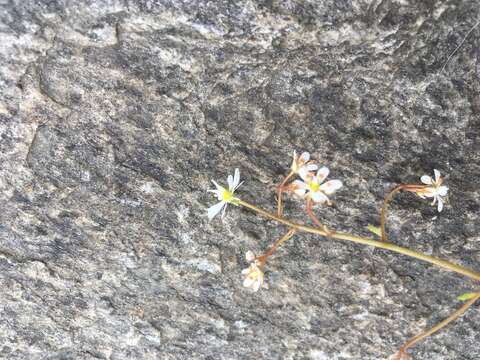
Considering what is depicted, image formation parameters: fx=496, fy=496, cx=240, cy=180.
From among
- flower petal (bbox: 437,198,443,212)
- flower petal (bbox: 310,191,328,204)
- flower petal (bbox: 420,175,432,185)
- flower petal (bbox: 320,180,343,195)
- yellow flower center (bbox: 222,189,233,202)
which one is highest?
flower petal (bbox: 420,175,432,185)

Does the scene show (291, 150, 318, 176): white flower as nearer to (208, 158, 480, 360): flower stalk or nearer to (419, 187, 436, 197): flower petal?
(208, 158, 480, 360): flower stalk

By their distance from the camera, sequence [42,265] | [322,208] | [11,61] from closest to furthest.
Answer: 1. [11,61]
2. [322,208]
3. [42,265]

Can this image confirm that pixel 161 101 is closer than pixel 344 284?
Yes

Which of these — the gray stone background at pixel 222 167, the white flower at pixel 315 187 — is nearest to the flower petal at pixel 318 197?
the white flower at pixel 315 187

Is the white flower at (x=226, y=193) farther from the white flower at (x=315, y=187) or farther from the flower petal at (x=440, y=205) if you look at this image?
the flower petal at (x=440, y=205)

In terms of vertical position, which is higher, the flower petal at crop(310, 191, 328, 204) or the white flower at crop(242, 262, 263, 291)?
the flower petal at crop(310, 191, 328, 204)

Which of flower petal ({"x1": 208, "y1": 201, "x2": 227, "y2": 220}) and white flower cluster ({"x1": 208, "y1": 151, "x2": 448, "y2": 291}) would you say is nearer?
white flower cluster ({"x1": 208, "y1": 151, "x2": 448, "y2": 291})

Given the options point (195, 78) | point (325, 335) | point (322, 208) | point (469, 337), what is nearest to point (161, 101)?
point (195, 78)

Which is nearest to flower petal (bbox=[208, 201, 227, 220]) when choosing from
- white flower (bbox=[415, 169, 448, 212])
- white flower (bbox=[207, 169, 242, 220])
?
white flower (bbox=[207, 169, 242, 220])

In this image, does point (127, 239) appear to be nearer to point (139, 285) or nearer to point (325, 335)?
point (139, 285)

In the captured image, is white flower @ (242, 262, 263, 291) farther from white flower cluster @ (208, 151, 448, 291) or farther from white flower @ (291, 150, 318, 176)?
white flower @ (291, 150, 318, 176)
